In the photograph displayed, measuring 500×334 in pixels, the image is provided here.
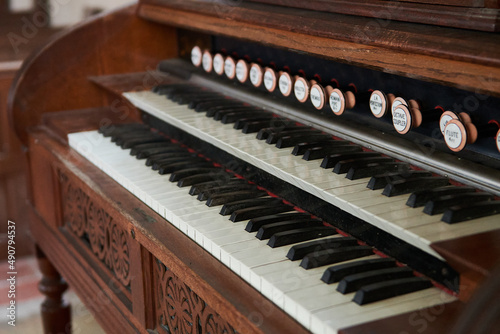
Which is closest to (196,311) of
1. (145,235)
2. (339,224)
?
(145,235)

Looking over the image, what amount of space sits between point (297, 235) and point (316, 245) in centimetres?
7

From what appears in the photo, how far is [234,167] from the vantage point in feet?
6.91

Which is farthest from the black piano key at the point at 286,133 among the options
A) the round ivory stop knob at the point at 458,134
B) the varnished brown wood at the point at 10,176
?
the varnished brown wood at the point at 10,176

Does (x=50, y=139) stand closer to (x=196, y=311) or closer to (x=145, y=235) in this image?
(x=145, y=235)

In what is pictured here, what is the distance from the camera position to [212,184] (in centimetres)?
196

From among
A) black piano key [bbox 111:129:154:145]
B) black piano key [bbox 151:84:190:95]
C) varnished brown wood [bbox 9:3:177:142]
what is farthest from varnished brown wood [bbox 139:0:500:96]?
varnished brown wood [bbox 9:3:177:142]

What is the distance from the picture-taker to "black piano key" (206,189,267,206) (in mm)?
1828

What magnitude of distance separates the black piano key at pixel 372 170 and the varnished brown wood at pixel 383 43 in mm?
259

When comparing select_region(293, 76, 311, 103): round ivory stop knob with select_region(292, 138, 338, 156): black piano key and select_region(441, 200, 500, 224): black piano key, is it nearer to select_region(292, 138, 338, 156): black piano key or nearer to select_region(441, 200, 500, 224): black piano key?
select_region(292, 138, 338, 156): black piano key

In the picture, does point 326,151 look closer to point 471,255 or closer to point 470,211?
point 470,211

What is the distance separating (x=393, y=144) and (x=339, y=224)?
268 millimetres

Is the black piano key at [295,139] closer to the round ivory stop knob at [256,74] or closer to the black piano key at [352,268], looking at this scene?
the round ivory stop knob at [256,74]

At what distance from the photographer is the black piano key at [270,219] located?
163 cm

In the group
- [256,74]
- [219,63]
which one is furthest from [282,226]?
[219,63]
